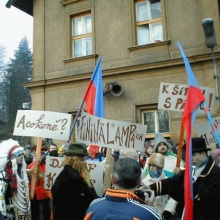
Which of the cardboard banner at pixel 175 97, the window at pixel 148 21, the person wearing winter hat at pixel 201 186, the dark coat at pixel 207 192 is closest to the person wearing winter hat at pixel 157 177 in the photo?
the person wearing winter hat at pixel 201 186

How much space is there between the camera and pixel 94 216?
2229 millimetres

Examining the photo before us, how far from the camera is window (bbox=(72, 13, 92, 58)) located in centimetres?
1215

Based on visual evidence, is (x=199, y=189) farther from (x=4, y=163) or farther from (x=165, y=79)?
(x=165, y=79)

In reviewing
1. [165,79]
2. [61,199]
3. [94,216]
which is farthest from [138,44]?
[94,216]

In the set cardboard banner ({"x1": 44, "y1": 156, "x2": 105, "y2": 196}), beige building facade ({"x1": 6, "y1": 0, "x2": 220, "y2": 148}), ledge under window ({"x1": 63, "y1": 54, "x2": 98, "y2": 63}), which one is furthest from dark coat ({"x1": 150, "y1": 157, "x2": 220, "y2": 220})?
ledge under window ({"x1": 63, "y1": 54, "x2": 98, "y2": 63})

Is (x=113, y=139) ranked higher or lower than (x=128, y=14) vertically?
lower

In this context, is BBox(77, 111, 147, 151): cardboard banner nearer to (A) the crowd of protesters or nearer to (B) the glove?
(A) the crowd of protesters

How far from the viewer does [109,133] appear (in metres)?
4.88

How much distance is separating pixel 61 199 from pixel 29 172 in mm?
2418

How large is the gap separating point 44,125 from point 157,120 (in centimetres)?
586

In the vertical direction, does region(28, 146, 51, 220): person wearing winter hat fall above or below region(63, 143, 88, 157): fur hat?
below

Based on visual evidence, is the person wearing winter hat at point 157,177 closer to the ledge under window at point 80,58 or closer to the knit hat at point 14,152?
the knit hat at point 14,152

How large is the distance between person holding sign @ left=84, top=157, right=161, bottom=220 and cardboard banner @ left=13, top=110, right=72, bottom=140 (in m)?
3.18

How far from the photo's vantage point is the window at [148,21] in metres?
10.9
